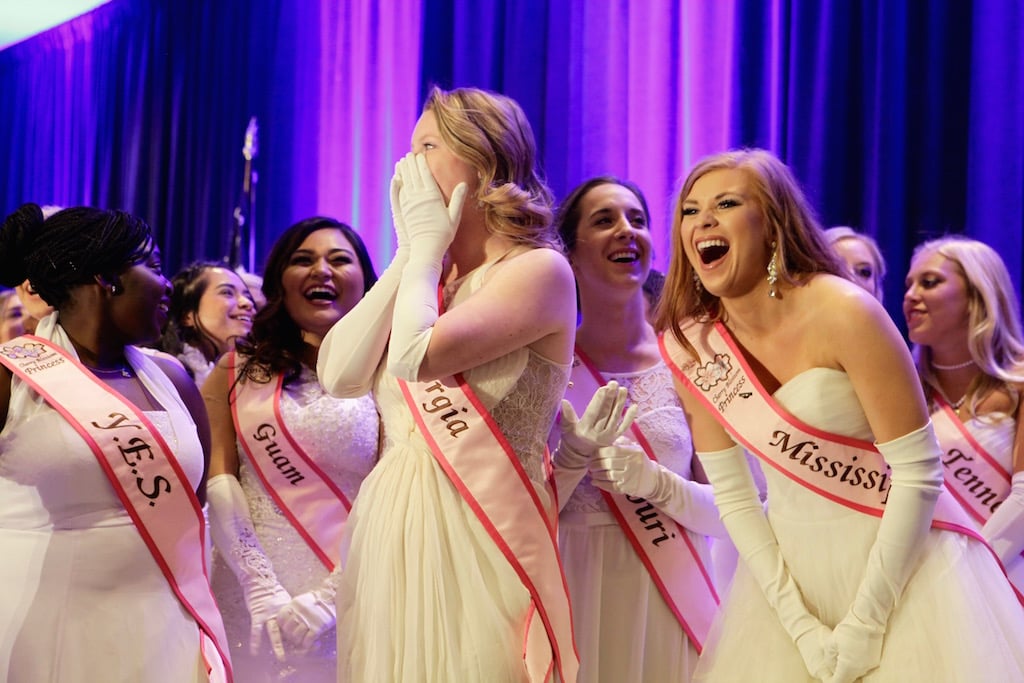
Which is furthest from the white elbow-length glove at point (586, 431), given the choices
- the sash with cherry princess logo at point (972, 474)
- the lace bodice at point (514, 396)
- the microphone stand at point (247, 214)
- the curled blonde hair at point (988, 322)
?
the microphone stand at point (247, 214)

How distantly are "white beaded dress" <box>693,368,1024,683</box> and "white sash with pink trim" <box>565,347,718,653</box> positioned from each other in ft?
0.78

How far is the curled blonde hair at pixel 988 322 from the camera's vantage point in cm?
275

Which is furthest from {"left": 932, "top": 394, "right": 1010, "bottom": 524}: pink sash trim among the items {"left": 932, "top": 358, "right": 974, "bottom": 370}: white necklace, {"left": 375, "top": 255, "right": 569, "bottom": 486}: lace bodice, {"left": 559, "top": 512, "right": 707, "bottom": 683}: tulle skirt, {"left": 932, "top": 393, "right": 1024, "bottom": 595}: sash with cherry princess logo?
{"left": 375, "top": 255, "right": 569, "bottom": 486}: lace bodice

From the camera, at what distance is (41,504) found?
201cm

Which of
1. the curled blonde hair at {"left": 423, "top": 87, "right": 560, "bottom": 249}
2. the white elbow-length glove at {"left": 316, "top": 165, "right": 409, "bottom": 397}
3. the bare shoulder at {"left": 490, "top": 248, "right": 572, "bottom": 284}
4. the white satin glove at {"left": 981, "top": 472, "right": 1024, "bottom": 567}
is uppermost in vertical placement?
the curled blonde hair at {"left": 423, "top": 87, "right": 560, "bottom": 249}

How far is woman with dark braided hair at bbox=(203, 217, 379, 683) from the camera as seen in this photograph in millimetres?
2387

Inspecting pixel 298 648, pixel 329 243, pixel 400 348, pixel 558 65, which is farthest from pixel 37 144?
pixel 400 348

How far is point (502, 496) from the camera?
1.71 metres

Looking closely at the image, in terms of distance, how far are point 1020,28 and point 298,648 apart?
2.69m

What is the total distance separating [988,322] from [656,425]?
1.06 m

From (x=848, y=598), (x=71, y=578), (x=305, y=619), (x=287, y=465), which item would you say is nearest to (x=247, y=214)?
(x=287, y=465)

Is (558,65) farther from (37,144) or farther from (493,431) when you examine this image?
(37,144)

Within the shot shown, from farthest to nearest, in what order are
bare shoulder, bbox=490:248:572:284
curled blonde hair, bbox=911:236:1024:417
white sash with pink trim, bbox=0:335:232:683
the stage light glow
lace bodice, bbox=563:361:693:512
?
the stage light glow < curled blonde hair, bbox=911:236:1024:417 < lace bodice, bbox=563:361:693:512 < white sash with pink trim, bbox=0:335:232:683 < bare shoulder, bbox=490:248:572:284

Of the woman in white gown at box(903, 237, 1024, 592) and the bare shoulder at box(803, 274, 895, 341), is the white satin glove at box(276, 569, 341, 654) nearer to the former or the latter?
the bare shoulder at box(803, 274, 895, 341)
